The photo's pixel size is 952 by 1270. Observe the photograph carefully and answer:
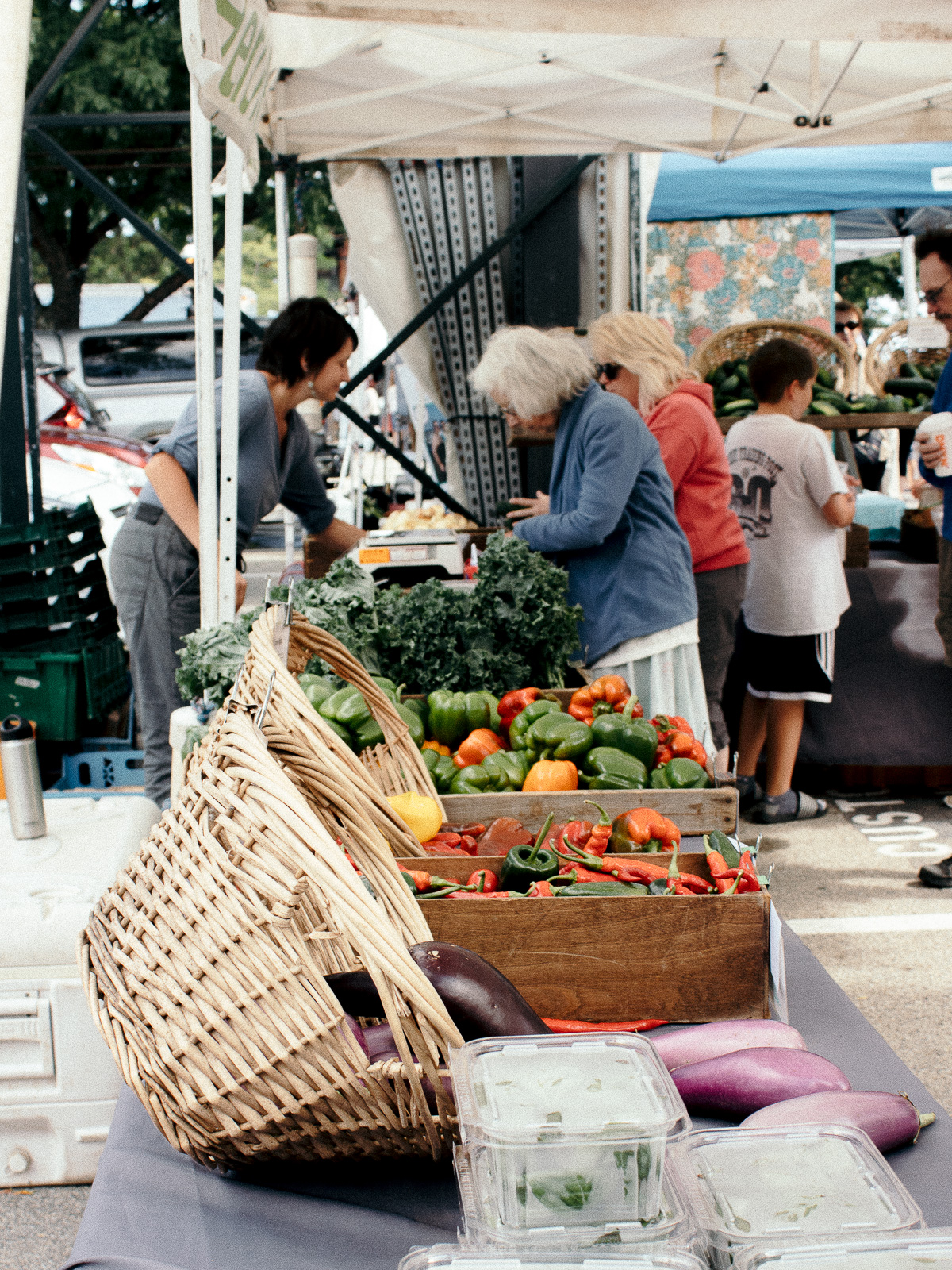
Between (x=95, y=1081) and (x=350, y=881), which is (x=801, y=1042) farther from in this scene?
(x=95, y=1081)

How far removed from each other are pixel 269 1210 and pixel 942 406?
373cm

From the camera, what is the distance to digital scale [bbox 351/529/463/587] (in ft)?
14.3

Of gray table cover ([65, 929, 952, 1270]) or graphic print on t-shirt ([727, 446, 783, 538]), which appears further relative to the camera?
graphic print on t-shirt ([727, 446, 783, 538])

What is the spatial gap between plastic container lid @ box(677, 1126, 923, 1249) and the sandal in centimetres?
387

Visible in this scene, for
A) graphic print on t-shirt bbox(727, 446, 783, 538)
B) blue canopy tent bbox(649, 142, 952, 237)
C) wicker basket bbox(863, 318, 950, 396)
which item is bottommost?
graphic print on t-shirt bbox(727, 446, 783, 538)

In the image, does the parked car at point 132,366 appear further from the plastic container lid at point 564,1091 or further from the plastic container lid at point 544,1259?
the plastic container lid at point 544,1259

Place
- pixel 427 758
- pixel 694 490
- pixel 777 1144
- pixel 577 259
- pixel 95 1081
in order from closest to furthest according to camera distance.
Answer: pixel 777 1144 < pixel 95 1081 < pixel 427 758 < pixel 694 490 < pixel 577 259

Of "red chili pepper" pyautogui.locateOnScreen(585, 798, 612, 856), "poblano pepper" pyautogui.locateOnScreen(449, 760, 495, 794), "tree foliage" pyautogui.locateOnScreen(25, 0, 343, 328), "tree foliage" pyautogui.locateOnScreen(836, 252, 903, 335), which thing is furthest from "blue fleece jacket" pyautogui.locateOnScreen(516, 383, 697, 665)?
"tree foliage" pyautogui.locateOnScreen(836, 252, 903, 335)

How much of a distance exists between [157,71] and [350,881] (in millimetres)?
14280

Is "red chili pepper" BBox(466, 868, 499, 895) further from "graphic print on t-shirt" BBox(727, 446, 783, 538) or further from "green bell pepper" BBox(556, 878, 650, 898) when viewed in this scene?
"graphic print on t-shirt" BBox(727, 446, 783, 538)

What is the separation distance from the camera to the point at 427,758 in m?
2.59

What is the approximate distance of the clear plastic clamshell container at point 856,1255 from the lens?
88cm

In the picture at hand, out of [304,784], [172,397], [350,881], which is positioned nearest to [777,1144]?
[350,881]

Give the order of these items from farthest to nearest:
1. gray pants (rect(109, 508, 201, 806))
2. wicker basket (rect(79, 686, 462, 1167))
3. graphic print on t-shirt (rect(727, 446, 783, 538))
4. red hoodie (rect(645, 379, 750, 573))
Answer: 1. graphic print on t-shirt (rect(727, 446, 783, 538))
2. red hoodie (rect(645, 379, 750, 573))
3. gray pants (rect(109, 508, 201, 806))
4. wicker basket (rect(79, 686, 462, 1167))
